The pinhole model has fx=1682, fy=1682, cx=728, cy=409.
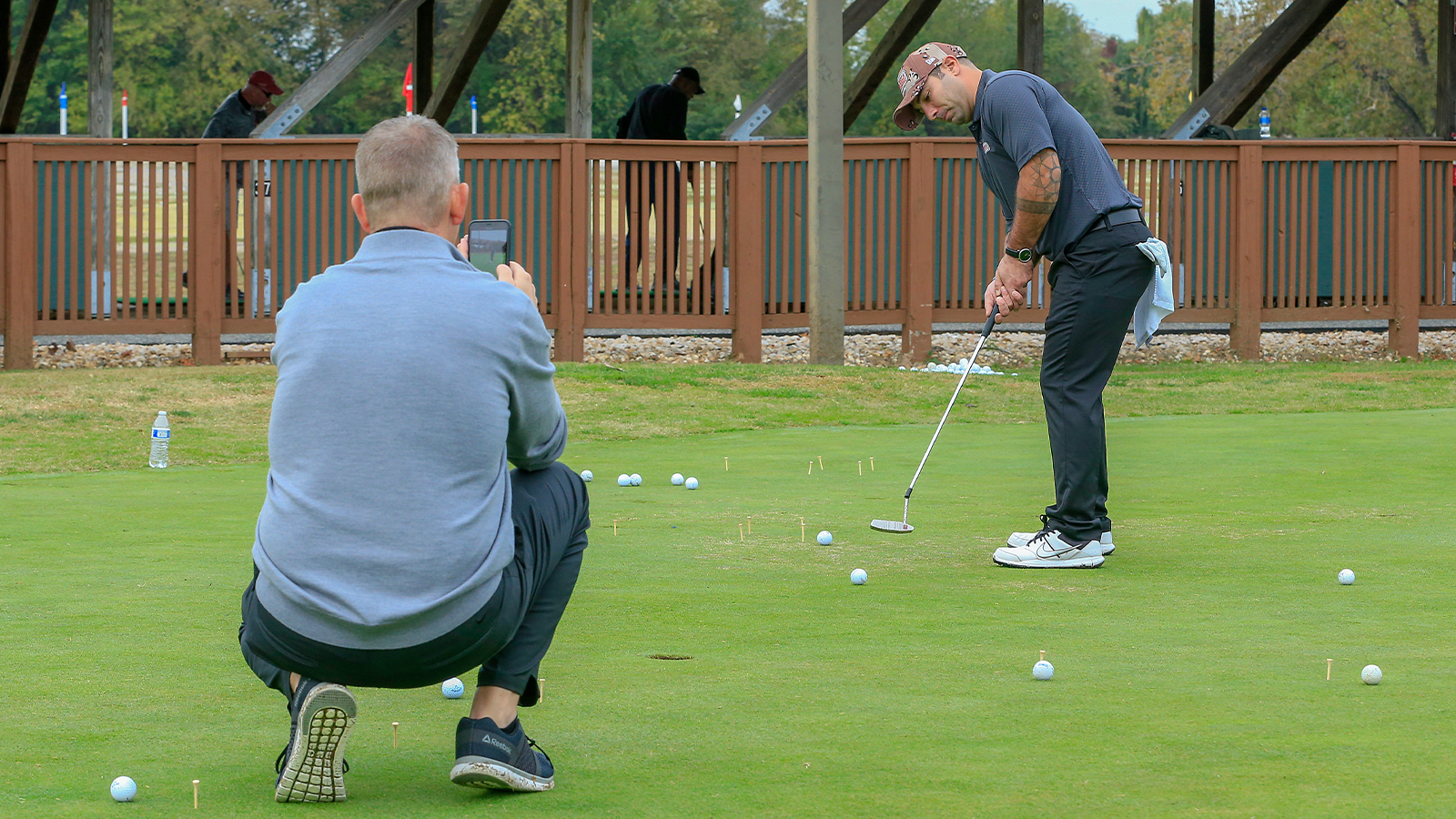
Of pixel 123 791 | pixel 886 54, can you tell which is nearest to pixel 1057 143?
pixel 123 791

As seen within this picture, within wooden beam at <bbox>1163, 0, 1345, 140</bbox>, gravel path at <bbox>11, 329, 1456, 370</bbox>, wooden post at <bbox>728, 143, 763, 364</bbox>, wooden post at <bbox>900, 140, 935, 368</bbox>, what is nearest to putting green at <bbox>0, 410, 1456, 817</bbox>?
gravel path at <bbox>11, 329, 1456, 370</bbox>

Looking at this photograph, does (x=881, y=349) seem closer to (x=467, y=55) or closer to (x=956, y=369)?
(x=956, y=369)

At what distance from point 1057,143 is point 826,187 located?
7.45 m

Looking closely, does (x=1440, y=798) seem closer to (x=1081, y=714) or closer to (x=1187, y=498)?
(x=1081, y=714)

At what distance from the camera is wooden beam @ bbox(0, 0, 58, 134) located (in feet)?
56.6

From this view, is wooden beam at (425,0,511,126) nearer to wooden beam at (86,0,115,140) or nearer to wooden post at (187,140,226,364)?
wooden beam at (86,0,115,140)

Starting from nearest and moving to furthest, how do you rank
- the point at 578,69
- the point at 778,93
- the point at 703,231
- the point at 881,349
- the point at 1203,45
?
the point at 703,231 < the point at 881,349 < the point at 778,93 < the point at 578,69 < the point at 1203,45

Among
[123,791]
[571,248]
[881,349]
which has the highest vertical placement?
[571,248]

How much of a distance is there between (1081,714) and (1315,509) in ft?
11.3

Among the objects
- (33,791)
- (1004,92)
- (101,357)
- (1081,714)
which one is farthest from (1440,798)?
(101,357)

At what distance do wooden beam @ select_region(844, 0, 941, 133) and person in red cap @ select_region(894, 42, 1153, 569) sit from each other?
11.4 meters

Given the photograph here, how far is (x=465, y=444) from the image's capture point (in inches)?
116

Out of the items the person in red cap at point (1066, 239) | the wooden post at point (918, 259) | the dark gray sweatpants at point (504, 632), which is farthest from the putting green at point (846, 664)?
the wooden post at point (918, 259)

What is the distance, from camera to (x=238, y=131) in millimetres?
14445
